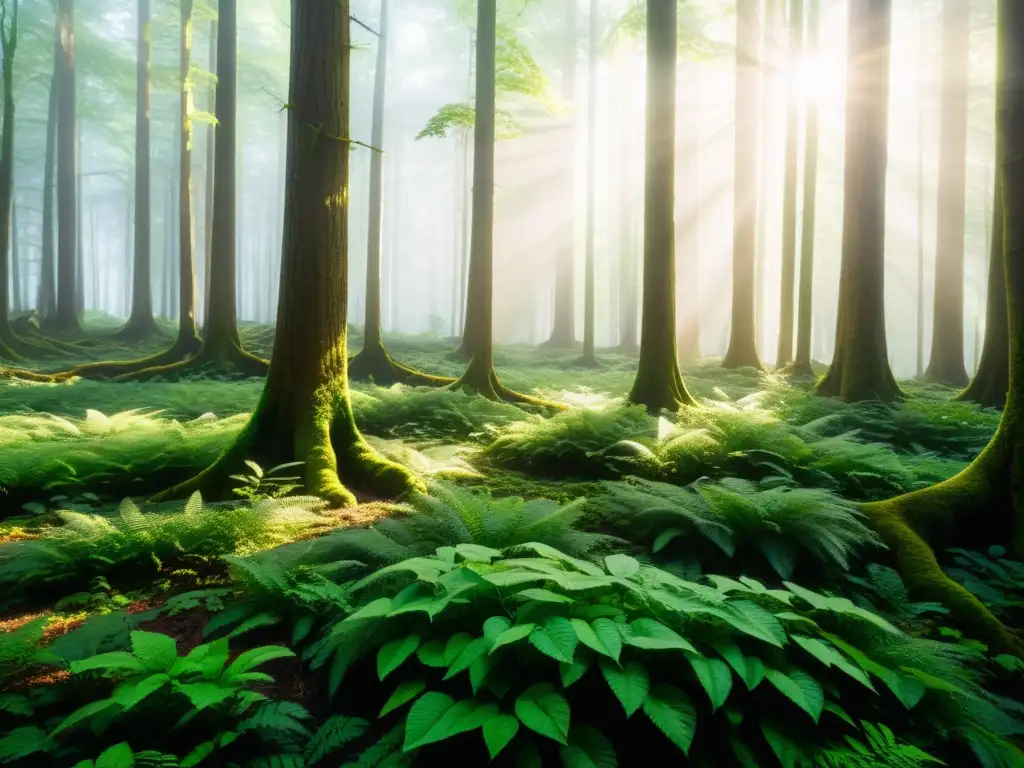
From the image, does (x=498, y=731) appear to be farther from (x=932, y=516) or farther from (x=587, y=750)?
(x=932, y=516)

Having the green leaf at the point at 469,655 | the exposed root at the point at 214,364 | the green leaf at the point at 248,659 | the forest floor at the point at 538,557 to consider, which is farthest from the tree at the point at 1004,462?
the exposed root at the point at 214,364

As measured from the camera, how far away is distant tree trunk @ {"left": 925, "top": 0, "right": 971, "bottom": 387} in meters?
17.0

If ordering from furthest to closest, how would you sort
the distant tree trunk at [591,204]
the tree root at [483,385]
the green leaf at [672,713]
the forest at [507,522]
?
the distant tree trunk at [591,204], the tree root at [483,385], the forest at [507,522], the green leaf at [672,713]

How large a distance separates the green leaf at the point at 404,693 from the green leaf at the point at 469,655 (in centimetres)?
20

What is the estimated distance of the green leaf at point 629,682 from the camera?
215 centimetres

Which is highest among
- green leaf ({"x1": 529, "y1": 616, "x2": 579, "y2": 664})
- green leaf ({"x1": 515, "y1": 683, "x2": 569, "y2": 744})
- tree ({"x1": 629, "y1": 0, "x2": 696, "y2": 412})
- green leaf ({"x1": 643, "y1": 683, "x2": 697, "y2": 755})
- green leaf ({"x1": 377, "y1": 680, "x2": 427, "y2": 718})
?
tree ({"x1": 629, "y1": 0, "x2": 696, "y2": 412})

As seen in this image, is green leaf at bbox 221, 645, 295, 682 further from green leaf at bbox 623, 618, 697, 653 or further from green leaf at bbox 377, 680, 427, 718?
green leaf at bbox 623, 618, 697, 653

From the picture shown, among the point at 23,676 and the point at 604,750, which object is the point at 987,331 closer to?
the point at 604,750

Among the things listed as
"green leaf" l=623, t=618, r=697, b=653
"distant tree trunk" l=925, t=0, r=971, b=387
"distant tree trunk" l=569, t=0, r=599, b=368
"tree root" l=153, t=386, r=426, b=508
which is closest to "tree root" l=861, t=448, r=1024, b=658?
"green leaf" l=623, t=618, r=697, b=653

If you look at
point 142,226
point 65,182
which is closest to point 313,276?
point 142,226

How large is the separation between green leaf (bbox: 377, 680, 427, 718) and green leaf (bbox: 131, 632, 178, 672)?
2.90ft

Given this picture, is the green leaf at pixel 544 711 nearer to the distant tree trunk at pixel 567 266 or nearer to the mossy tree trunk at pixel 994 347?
the mossy tree trunk at pixel 994 347

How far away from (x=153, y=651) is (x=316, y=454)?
3.48m

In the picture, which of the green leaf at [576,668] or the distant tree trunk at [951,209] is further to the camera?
the distant tree trunk at [951,209]
